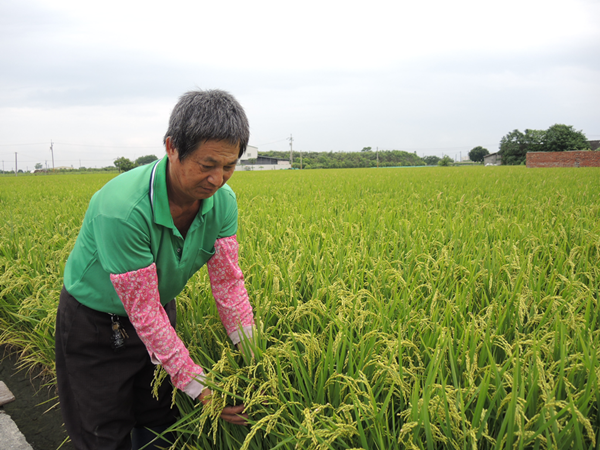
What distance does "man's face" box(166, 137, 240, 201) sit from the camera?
3.28 feet

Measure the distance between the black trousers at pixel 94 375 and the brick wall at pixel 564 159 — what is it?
26.0m

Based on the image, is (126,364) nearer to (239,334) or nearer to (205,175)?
(239,334)

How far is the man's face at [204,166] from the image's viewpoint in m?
1.00

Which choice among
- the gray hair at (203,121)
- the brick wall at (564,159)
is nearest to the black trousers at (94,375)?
the gray hair at (203,121)

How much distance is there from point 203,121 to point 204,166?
131 millimetres

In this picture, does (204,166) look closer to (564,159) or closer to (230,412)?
(230,412)

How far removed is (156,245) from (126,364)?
57 centimetres

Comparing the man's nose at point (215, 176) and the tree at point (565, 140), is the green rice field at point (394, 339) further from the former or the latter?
the tree at point (565, 140)

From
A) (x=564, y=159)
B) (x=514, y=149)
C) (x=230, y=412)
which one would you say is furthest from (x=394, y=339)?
(x=514, y=149)

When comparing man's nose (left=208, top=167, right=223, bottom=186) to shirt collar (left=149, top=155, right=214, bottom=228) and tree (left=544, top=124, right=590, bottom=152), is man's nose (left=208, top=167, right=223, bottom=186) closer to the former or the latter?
shirt collar (left=149, top=155, right=214, bottom=228)

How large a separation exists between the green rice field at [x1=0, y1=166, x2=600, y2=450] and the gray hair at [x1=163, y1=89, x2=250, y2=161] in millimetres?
684

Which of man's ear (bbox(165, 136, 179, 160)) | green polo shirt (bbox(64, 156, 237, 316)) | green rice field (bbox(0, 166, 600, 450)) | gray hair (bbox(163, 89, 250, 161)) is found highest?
gray hair (bbox(163, 89, 250, 161))

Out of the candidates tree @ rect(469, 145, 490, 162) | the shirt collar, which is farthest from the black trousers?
tree @ rect(469, 145, 490, 162)

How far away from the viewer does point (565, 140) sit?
4066cm
